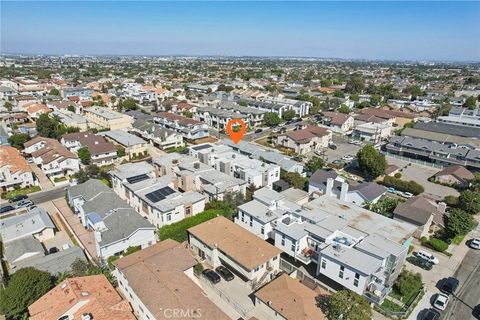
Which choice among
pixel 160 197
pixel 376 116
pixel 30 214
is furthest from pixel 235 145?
pixel 376 116

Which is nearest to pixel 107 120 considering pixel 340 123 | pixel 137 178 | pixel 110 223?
pixel 137 178

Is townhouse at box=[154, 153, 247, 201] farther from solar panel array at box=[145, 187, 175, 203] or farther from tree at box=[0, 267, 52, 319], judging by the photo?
tree at box=[0, 267, 52, 319]

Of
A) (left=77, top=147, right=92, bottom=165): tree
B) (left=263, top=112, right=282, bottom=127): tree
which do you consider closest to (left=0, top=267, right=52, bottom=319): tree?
(left=77, top=147, right=92, bottom=165): tree

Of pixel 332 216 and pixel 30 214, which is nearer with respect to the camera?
pixel 332 216

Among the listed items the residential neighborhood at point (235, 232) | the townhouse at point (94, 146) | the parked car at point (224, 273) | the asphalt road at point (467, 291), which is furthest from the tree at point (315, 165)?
the townhouse at point (94, 146)

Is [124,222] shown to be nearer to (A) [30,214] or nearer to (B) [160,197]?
(B) [160,197]

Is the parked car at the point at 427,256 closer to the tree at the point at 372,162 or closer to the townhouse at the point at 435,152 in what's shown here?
the tree at the point at 372,162

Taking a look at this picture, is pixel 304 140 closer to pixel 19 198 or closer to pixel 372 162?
pixel 372 162
